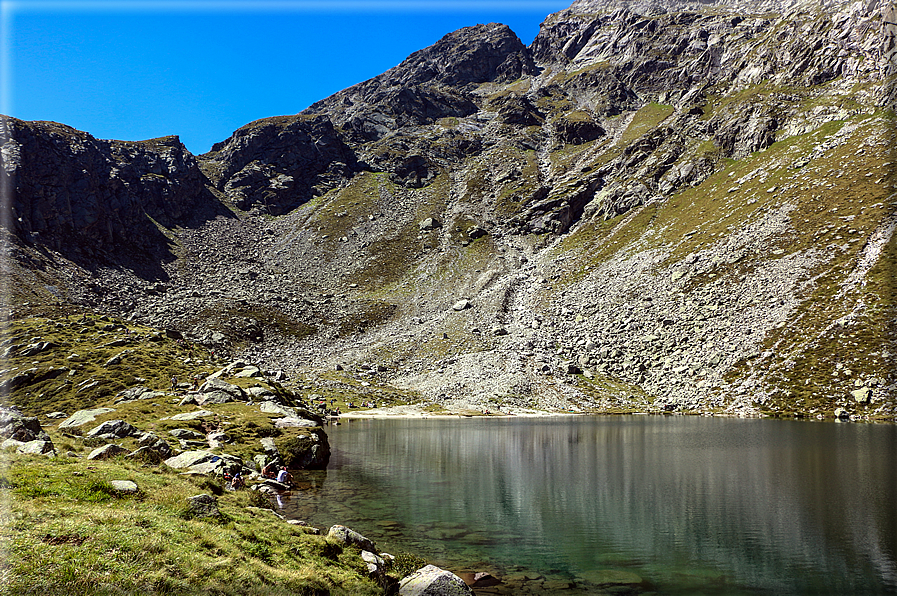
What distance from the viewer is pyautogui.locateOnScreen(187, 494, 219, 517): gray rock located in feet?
55.3

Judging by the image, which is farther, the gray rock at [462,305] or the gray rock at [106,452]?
the gray rock at [462,305]

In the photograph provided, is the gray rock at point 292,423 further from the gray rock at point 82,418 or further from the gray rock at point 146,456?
the gray rock at point 146,456

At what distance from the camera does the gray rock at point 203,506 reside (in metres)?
16.9

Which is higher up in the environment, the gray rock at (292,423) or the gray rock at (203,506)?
the gray rock at (203,506)

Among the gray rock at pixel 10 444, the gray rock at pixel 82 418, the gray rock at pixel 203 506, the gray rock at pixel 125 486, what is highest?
the gray rock at pixel 10 444

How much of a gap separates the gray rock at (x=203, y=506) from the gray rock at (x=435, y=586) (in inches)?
292

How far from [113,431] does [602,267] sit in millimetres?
133927

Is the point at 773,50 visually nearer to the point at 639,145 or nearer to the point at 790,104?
the point at 790,104

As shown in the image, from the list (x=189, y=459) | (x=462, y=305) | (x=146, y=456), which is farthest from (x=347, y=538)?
(x=462, y=305)

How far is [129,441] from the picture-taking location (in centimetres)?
3080

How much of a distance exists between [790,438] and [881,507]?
103 feet

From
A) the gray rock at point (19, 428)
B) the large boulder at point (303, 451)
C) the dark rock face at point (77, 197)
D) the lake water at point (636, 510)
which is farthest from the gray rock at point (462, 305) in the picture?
the gray rock at point (19, 428)

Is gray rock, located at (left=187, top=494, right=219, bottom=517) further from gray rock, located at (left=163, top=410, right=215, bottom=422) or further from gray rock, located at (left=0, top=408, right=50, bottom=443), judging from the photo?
gray rock, located at (left=163, top=410, right=215, bottom=422)

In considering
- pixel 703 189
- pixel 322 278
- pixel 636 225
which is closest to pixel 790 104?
pixel 703 189
